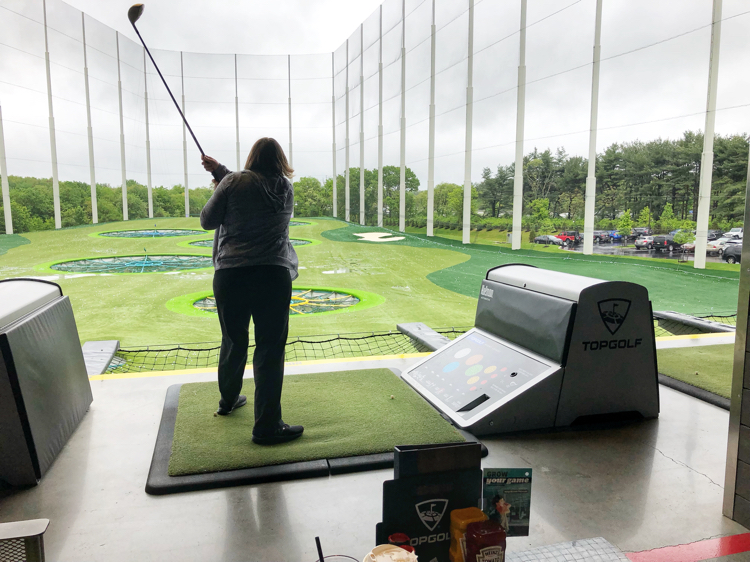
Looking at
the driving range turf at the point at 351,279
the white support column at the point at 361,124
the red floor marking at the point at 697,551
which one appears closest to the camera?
the red floor marking at the point at 697,551

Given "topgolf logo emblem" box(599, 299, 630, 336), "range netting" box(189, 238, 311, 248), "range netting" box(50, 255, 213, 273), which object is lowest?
"range netting" box(50, 255, 213, 273)

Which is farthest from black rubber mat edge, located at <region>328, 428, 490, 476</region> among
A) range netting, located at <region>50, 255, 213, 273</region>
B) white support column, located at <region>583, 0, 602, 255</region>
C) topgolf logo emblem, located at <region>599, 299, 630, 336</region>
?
range netting, located at <region>50, 255, 213, 273</region>

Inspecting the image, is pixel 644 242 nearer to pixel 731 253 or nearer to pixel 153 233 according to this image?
pixel 731 253

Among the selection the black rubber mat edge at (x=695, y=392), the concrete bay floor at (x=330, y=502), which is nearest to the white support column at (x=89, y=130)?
the concrete bay floor at (x=330, y=502)

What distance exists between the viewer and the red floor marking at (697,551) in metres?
1.45

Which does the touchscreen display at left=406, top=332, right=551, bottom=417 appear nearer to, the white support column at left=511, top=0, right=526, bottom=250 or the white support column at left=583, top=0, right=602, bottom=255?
the white support column at left=583, top=0, right=602, bottom=255

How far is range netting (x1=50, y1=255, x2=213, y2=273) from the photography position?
9414 millimetres

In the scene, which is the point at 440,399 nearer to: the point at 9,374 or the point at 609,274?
the point at 9,374

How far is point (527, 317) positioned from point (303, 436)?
47.1 inches

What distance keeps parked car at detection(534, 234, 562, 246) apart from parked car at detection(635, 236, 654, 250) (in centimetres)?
133

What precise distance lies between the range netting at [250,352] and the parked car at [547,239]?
3760 mm

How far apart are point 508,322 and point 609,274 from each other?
5.97 m

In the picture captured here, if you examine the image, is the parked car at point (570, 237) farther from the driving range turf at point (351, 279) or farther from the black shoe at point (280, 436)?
the black shoe at point (280, 436)

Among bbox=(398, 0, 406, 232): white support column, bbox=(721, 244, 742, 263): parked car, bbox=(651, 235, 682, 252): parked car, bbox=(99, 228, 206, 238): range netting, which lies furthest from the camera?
bbox=(398, 0, 406, 232): white support column
